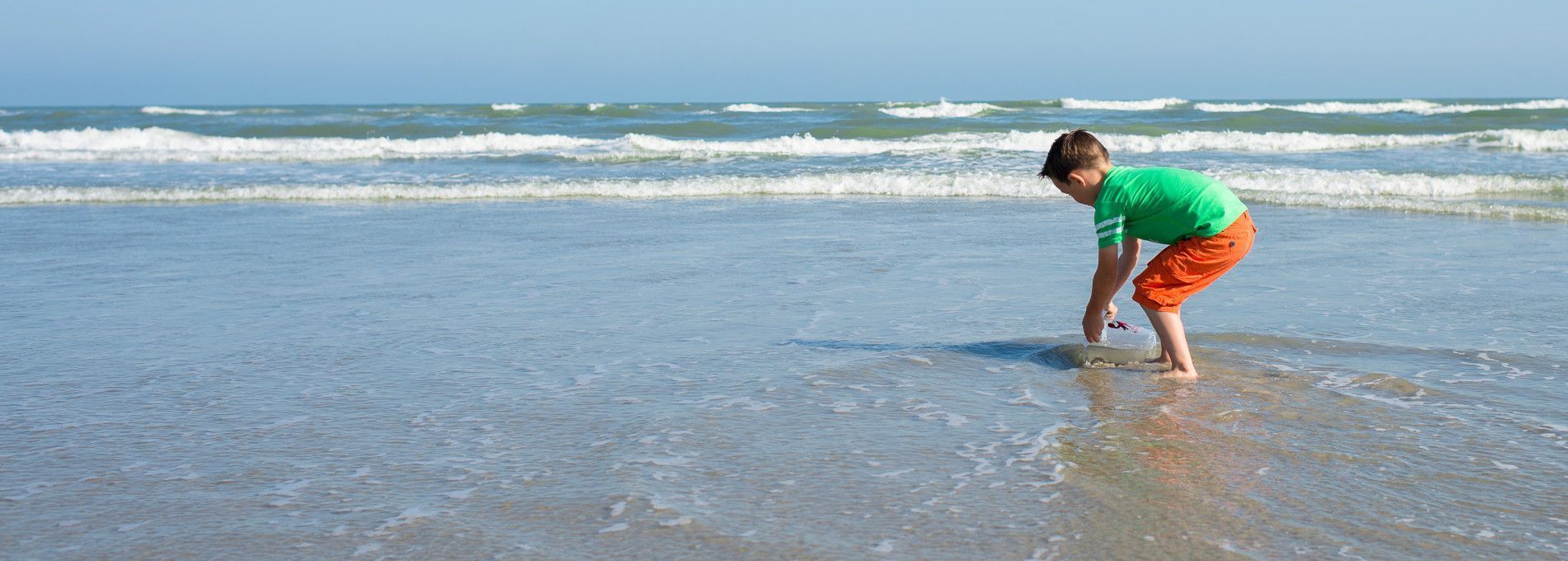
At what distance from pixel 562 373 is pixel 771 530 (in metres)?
1.91

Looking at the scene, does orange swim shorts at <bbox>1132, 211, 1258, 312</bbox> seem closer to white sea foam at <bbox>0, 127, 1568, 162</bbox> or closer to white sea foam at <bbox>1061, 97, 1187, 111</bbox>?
white sea foam at <bbox>0, 127, 1568, 162</bbox>

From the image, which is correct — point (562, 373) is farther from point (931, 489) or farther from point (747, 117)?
point (747, 117)

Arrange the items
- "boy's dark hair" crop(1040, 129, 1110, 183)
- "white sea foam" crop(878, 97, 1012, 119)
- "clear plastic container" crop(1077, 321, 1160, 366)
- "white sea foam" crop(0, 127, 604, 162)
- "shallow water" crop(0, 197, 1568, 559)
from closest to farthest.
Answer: "shallow water" crop(0, 197, 1568, 559) → "boy's dark hair" crop(1040, 129, 1110, 183) → "clear plastic container" crop(1077, 321, 1160, 366) → "white sea foam" crop(0, 127, 604, 162) → "white sea foam" crop(878, 97, 1012, 119)

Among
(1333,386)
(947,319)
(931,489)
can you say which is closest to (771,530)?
(931,489)

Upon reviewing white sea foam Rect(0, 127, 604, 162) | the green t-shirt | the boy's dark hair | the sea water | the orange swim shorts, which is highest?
the boy's dark hair

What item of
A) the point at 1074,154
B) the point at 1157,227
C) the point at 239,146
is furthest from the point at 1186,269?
the point at 239,146

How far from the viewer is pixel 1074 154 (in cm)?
405

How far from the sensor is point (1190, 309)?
5.73 meters

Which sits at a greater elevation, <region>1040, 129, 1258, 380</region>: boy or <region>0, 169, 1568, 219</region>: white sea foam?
<region>1040, 129, 1258, 380</region>: boy

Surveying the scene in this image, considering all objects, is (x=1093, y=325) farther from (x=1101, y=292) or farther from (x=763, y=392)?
(x=763, y=392)

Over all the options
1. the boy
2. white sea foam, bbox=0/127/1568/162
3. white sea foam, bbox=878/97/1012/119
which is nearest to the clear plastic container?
the boy

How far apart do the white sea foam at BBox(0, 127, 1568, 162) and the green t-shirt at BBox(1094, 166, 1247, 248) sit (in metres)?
14.2

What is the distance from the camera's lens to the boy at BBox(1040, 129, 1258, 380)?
4.07m

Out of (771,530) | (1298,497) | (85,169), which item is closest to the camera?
(771,530)
